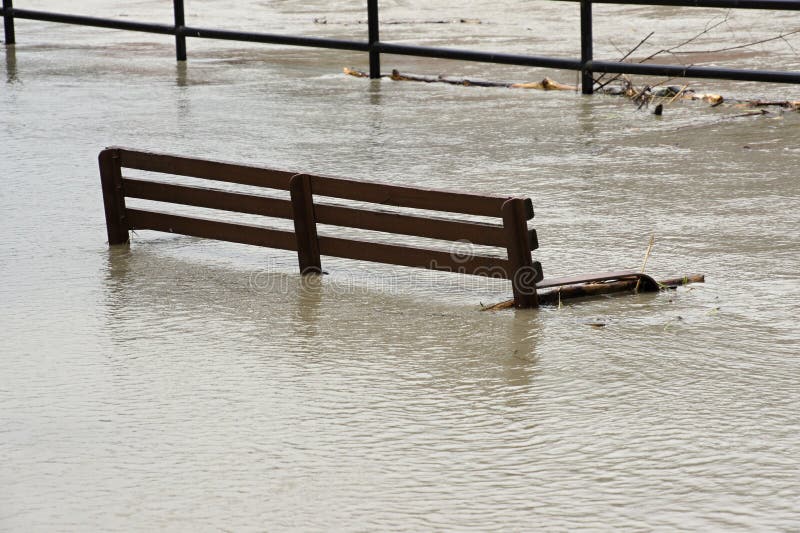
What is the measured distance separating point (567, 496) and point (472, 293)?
1.95 meters

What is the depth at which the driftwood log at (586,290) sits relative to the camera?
5.01 metres

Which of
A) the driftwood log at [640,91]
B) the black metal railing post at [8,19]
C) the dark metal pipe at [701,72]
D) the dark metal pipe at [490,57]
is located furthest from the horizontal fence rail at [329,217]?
the black metal railing post at [8,19]

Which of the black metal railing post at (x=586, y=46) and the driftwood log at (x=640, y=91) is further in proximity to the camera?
the black metal railing post at (x=586, y=46)

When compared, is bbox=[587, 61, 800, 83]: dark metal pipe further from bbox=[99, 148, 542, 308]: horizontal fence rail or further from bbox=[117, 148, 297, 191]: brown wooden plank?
bbox=[117, 148, 297, 191]: brown wooden plank

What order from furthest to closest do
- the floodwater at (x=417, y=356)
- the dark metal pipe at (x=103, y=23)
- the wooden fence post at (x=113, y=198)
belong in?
the dark metal pipe at (x=103, y=23) < the wooden fence post at (x=113, y=198) < the floodwater at (x=417, y=356)

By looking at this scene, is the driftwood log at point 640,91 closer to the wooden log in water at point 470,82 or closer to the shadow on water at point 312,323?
the wooden log in water at point 470,82

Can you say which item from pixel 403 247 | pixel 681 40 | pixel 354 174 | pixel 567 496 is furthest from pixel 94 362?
pixel 681 40

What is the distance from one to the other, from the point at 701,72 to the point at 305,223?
15.5 ft

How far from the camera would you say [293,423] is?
151 inches

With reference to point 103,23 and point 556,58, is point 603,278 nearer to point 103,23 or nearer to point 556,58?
point 556,58

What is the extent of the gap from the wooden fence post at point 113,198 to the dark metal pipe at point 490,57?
15.9 ft

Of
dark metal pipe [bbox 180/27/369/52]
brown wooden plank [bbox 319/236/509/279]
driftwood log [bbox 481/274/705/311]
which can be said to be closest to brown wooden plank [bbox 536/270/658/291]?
driftwood log [bbox 481/274/705/311]

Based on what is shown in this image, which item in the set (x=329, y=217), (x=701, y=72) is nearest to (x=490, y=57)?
(x=701, y=72)

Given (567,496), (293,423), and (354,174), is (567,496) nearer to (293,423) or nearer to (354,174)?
(293,423)
